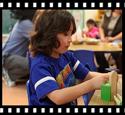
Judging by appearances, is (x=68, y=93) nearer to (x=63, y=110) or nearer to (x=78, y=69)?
(x=63, y=110)

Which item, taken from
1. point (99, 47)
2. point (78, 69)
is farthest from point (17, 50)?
point (78, 69)

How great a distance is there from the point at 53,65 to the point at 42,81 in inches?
4.2

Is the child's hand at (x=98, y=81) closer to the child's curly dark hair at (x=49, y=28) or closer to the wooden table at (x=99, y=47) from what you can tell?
the child's curly dark hair at (x=49, y=28)

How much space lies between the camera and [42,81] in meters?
1.16

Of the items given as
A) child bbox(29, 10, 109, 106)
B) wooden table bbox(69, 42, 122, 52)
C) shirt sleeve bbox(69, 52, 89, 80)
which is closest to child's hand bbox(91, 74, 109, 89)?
child bbox(29, 10, 109, 106)

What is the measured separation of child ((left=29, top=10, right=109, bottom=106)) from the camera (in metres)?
1.15

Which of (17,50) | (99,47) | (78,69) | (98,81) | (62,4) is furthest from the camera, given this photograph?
(17,50)

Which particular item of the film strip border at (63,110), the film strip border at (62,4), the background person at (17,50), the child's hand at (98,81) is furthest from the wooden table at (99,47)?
the film strip border at (63,110)

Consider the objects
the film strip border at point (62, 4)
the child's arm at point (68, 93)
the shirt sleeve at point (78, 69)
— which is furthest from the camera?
the shirt sleeve at point (78, 69)

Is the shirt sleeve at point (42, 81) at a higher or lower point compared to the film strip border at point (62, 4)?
lower

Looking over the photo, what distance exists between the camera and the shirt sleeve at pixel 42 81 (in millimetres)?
1144

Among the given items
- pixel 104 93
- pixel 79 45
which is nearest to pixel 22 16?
pixel 79 45

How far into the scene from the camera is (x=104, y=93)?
4.00 feet

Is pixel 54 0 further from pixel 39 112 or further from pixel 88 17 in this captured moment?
pixel 88 17
